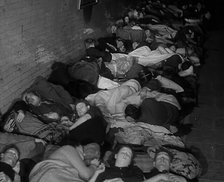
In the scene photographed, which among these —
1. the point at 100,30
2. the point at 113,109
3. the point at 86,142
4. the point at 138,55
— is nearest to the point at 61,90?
the point at 113,109

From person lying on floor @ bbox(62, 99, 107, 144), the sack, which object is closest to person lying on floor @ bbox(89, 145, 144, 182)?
person lying on floor @ bbox(62, 99, 107, 144)

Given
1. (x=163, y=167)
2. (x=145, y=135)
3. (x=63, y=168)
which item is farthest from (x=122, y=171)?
(x=145, y=135)

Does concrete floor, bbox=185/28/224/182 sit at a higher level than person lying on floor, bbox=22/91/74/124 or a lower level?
lower

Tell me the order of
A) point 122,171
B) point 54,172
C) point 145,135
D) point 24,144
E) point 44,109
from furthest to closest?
point 44,109 < point 145,135 < point 24,144 < point 122,171 < point 54,172

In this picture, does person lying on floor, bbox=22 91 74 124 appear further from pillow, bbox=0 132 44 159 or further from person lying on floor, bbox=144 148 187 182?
person lying on floor, bbox=144 148 187 182

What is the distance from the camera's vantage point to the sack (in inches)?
207

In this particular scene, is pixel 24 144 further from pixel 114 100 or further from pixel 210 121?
pixel 210 121

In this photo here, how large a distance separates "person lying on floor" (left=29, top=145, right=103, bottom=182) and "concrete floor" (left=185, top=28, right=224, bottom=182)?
139cm

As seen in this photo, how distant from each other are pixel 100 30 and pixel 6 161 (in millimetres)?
4615

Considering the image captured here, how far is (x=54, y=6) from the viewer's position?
211 inches

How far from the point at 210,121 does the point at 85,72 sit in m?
1.97

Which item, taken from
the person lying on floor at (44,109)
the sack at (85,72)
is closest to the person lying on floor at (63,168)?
the person lying on floor at (44,109)

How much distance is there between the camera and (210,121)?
522cm

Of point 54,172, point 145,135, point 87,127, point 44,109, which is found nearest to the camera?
point 54,172
